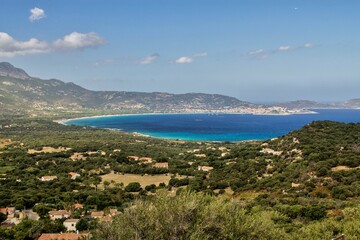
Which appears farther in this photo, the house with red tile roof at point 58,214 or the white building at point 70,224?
the house with red tile roof at point 58,214

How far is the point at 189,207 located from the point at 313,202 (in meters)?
19.4

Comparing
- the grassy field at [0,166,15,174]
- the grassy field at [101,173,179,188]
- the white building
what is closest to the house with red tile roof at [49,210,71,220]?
the white building

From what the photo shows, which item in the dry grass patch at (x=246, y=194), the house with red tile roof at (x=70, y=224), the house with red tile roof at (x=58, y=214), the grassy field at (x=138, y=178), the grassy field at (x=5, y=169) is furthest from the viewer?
the grassy field at (x=5, y=169)

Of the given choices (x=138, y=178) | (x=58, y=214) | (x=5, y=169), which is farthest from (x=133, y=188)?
(x=5, y=169)

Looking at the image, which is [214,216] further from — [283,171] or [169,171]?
[169,171]

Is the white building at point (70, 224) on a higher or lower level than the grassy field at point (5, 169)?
higher

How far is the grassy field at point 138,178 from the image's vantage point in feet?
195

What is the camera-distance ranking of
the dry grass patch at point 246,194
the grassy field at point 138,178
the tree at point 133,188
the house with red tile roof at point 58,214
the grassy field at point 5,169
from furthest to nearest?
the grassy field at point 5,169 < the grassy field at point 138,178 < the tree at point 133,188 < the dry grass patch at point 246,194 < the house with red tile roof at point 58,214

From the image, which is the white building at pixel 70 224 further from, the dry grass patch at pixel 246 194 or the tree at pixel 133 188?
the tree at pixel 133 188

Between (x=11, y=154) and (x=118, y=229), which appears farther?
(x=11, y=154)

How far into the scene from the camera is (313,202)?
30438 millimetres

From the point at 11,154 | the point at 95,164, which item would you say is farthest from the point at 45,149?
the point at 95,164

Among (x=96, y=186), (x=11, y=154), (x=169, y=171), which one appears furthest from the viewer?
(x=11, y=154)

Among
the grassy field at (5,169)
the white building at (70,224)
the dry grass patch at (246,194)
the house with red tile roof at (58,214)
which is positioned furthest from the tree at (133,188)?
the grassy field at (5,169)
